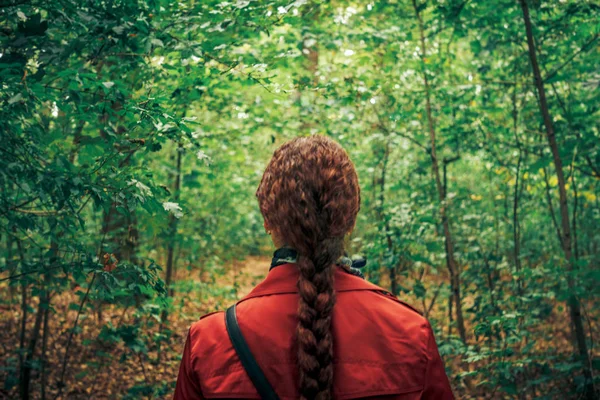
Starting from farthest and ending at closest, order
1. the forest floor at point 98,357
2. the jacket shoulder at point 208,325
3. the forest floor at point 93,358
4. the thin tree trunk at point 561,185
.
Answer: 1. the forest floor at point 93,358
2. the forest floor at point 98,357
3. the thin tree trunk at point 561,185
4. the jacket shoulder at point 208,325

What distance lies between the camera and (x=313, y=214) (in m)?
1.57

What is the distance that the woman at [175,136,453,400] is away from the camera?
1516 millimetres

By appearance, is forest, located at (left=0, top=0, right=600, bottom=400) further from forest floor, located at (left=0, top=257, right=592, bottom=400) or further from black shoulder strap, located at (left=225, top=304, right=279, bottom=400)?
black shoulder strap, located at (left=225, top=304, right=279, bottom=400)

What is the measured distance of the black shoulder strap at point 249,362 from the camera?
4.92 feet

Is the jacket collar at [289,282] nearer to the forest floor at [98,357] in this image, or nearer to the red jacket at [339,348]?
the red jacket at [339,348]

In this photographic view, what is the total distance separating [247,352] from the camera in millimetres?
1525

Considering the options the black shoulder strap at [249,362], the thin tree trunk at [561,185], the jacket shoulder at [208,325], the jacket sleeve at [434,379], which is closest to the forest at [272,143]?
the thin tree trunk at [561,185]

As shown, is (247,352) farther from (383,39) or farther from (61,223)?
(383,39)

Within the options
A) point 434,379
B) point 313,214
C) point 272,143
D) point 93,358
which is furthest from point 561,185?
point 93,358

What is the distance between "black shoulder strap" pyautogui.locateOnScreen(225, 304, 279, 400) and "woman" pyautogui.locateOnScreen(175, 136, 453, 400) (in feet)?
0.05

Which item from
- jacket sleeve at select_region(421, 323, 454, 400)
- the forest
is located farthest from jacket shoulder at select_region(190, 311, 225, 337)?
the forest

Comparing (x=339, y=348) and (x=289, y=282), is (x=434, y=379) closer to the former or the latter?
(x=339, y=348)

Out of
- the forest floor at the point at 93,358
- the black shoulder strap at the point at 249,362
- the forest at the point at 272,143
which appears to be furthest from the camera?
the forest floor at the point at 93,358

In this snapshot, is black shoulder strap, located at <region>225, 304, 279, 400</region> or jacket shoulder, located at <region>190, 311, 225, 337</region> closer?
black shoulder strap, located at <region>225, 304, 279, 400</region>
